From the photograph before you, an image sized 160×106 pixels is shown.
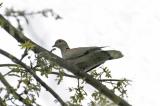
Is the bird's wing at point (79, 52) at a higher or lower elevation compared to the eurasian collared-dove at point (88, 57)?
higher

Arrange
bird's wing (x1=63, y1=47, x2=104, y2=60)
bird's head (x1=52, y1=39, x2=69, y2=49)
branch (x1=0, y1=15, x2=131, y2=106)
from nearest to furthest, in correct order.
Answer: branch (x1=0, y1=15, x2=131, y2=106), bird's wing (x1=63, y1=47, x2=104, y2=60), bird's head (x1=52, y1=39, x2=69, y2=49)

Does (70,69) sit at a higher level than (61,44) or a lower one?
lower

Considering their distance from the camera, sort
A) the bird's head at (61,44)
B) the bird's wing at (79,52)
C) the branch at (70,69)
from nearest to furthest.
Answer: the branch at (70,69) < the bird's wing at (79,52) < the bird's head at (61,44)

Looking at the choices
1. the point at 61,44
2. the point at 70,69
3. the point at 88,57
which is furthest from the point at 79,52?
the point at 61,44

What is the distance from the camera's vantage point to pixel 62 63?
2.21 meters

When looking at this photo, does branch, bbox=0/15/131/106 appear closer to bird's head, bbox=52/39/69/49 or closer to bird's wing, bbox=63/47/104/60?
bird's wing, bbox=63/47/104/60

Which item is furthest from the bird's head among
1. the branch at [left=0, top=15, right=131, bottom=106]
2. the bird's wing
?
the branch at [left=0, top=15, right=131, bottom=106]

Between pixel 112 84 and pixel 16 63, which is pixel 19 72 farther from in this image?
pixel 112 84

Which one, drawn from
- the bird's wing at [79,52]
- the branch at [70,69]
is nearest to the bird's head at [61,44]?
the bird's wing at [79,52]

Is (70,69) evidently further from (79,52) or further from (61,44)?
(61,44)

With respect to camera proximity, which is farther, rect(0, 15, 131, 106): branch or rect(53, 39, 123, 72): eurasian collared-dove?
rect(53, 39, 123, 72): eurasian collared-dove

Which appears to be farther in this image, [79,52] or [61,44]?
[61,44]

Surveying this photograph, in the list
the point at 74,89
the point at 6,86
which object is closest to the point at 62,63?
the point at 74,89

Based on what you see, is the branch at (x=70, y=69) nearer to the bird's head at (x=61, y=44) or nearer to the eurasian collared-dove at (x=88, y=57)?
the eurasian collared-dove at (x=88, y=57)
